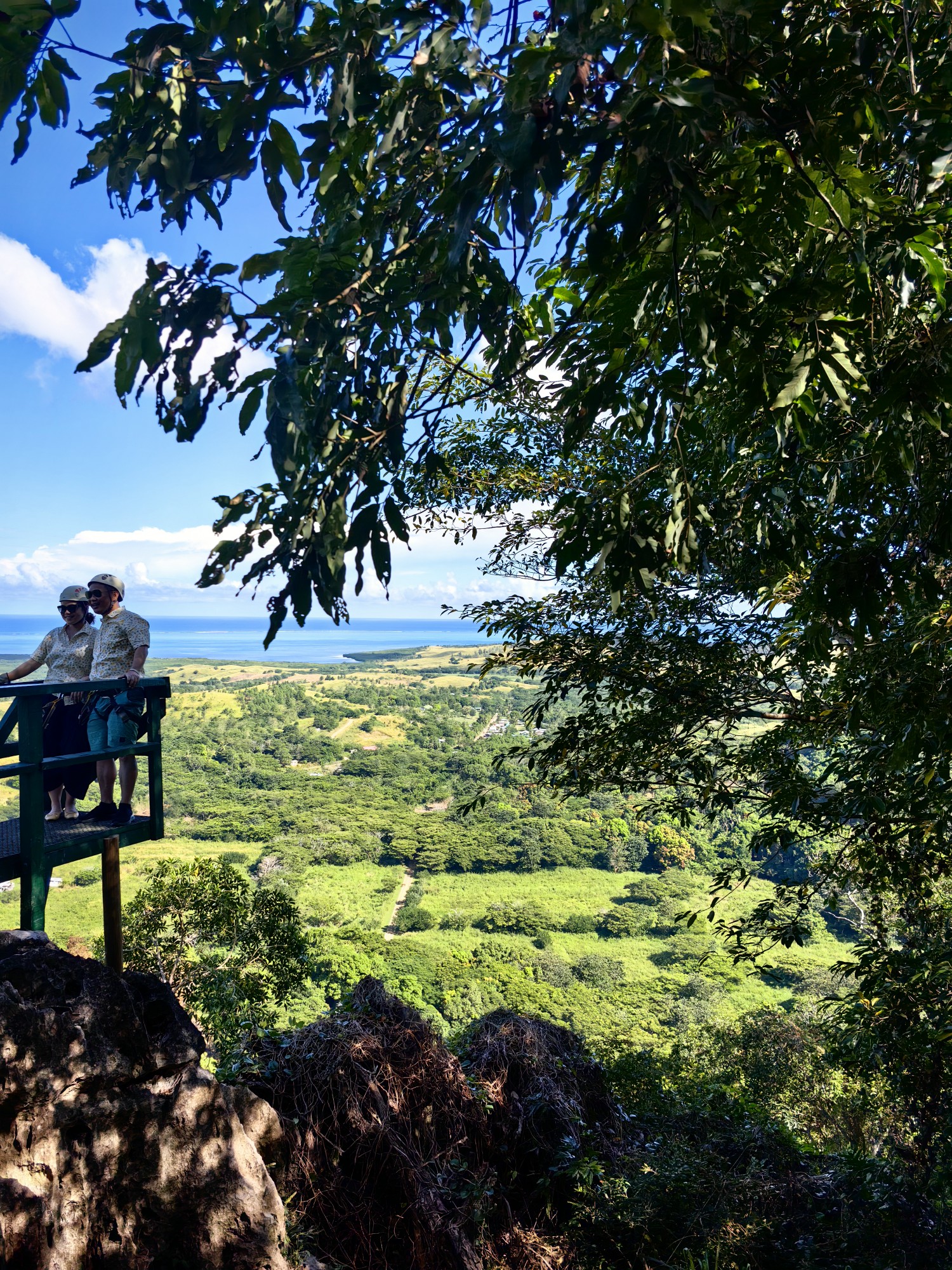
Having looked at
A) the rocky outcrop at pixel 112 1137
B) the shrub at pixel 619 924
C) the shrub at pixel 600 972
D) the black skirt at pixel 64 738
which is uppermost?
the black skirt at pixel 64 738

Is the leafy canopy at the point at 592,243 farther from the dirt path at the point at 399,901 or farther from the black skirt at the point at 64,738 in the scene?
the dirt path at the point at 399,901

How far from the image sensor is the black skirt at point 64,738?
3.91 m

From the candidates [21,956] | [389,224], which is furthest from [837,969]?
[389,224]

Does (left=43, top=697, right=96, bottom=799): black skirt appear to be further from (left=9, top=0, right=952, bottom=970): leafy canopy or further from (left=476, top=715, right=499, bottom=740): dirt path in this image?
(left=476, top=715, right=499, bottom=740): dirt path

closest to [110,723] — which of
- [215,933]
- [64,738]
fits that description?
[64,738]

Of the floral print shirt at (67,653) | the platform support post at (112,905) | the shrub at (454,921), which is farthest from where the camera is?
the shrub at (454,921)

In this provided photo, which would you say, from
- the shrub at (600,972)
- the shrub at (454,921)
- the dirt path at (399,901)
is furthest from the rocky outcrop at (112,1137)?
the shrub at (454,921)

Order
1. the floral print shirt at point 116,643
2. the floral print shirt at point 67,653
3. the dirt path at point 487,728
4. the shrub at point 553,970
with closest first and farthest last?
the floral print shirt at point 116,643 → the floral print shirt at point 67,653 → the shrub at point 553,970 → the dirt path at point 487,728

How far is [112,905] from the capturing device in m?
4.21

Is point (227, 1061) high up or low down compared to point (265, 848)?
up

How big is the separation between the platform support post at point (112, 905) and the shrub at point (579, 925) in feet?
150

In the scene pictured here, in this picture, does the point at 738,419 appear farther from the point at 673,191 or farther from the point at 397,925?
the point at 397,925

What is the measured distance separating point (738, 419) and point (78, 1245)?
3.30m

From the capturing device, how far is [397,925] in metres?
46.7
